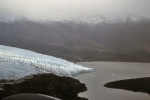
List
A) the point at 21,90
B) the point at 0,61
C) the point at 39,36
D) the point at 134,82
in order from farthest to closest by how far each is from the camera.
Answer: the point at 39,36 < the point at 0,61 < the point at 134,82 < the point at 21,90

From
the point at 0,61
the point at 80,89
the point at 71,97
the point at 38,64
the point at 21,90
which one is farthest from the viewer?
the point at 38,64

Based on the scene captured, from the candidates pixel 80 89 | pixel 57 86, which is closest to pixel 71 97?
pixel 57 86

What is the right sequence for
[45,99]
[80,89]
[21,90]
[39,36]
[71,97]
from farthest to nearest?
[39,36] < [80,89] < [71,97] < [21,90] < [45,99]

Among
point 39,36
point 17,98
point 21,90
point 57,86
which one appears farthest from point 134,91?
point 39,36

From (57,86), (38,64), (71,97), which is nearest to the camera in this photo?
(71,97)

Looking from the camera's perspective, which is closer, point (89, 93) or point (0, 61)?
point (89, 93)

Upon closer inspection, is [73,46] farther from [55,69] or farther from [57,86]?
[57,86]

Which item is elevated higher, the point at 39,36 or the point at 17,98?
the point at 39,36

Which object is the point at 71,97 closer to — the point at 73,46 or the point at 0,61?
the point at 0,61

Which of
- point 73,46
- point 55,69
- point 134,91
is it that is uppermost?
point 73,46
